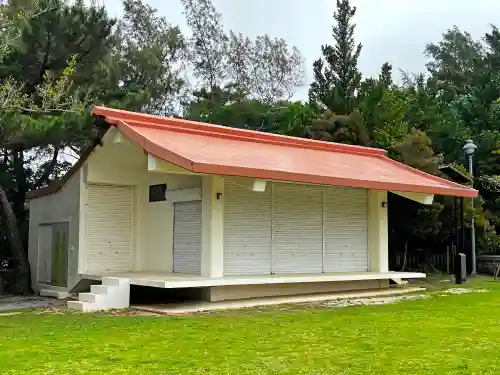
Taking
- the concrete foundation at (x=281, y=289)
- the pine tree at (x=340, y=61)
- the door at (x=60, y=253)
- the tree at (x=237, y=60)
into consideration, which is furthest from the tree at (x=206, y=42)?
the concrete foundation at (x=281, y=289)

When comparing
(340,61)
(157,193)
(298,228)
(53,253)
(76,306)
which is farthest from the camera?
(340,61)

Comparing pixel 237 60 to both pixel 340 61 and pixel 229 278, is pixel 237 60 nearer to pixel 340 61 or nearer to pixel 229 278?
pixel 340 61

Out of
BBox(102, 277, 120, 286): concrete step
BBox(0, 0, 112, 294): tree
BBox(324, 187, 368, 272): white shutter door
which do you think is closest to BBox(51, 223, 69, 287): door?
BBox(0, 0, 112, 294): tree

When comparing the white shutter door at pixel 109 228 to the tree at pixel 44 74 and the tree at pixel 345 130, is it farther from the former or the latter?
the tree at pixel 345 130

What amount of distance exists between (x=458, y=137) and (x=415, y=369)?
19.4 m

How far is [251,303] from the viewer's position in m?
11.4

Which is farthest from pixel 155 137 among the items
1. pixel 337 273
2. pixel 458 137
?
pixel 458 137

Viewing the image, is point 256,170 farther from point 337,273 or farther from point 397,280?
point 397,280

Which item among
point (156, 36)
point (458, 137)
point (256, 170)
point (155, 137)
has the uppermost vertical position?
point (156, 36)

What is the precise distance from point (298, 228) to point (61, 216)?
217 inches

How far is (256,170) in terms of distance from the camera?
35.6 ft

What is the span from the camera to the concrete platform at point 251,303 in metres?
10.6

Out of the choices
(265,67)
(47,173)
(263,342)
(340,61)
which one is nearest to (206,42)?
(265,67)

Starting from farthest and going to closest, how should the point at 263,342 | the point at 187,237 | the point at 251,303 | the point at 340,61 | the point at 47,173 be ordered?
1. the point at 340,61
2. the point at 47,173
3. the point at 187,237
4. the point at 251,303
5. the point at 263,342
